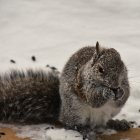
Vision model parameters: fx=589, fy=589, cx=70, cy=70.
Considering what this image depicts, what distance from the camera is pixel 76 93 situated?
401cm

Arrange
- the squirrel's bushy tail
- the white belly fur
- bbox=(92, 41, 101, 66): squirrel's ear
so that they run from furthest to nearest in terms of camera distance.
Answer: the squirrel's bushy tail
the white belly fur
bbox=(92, 41, 101, 66): squirrel's ear

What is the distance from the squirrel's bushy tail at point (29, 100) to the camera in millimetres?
4215

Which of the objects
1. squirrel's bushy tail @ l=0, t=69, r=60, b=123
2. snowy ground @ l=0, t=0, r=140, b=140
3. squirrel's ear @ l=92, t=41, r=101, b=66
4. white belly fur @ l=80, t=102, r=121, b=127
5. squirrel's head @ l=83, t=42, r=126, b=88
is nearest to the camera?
squirrel's head @ l=83, t=42, r=126, b=88

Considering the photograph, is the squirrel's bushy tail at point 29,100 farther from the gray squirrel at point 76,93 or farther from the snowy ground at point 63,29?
the snowy ground at point 63,29

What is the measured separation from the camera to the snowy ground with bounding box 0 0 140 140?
550 centimetres

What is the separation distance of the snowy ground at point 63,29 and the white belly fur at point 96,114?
0.81m

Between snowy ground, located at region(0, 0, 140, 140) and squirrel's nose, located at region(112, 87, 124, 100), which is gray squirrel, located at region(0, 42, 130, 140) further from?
snowy ground, located at region(0, 0, 140, 140)

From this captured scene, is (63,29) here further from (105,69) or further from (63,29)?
(105,69)

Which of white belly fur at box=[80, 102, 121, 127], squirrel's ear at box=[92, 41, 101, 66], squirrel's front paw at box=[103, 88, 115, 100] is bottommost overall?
white belly fur at box=[80, 102, 121, 127]

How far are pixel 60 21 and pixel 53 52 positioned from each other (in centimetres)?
86

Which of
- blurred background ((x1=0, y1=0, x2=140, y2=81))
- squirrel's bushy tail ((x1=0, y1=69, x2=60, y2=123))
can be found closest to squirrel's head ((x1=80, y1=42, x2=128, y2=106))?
squirrel's bushy tail ((x1=0, y1=69, x2=60, y2=123))

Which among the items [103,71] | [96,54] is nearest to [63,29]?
[96,54]

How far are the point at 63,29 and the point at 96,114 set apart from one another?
Answer: 7.69 ft

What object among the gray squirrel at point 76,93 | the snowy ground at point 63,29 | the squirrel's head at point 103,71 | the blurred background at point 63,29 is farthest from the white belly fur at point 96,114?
the blurred background at point 63,29
